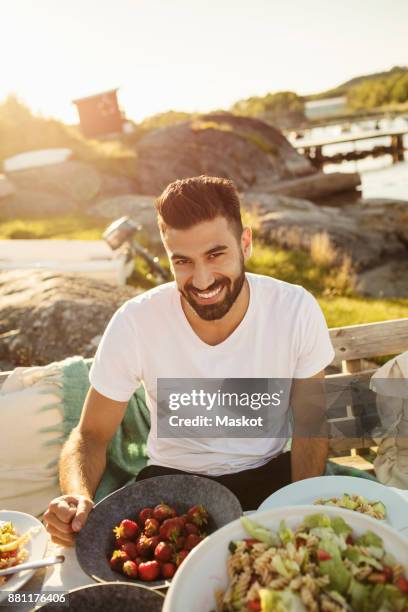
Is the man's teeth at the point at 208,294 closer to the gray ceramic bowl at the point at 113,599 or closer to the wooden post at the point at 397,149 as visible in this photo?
the gray ceramic bowl at the point at 113,599

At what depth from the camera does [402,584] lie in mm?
1043

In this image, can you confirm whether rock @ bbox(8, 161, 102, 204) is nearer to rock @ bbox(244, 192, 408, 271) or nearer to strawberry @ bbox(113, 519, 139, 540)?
rock @ bbox(244, 192, 408, 271)

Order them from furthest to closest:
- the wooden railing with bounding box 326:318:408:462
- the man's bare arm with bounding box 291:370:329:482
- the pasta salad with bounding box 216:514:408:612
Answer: the wooden railing with bounding box 326:318:408:462 → the man's bare arm with bounding box 291:370:329:482 → the pasta salad with bounding box 216:514:408:612

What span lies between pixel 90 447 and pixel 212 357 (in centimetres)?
63

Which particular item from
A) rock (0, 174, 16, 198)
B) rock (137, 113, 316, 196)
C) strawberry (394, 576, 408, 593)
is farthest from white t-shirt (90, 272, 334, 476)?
rock (137, 113, 316, 196)

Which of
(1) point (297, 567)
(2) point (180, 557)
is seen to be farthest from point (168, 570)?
(1) point (297, 567)

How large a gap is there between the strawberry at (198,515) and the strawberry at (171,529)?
0.15 feet

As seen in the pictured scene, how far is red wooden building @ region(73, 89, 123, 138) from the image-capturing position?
33906mm

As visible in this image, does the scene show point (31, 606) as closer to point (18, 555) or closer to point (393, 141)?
point (18, 555)

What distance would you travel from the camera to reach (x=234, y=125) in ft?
92.6

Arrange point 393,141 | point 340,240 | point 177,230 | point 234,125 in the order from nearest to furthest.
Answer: point 177,230 < point 340,240 < point 234,125 < point 393,141

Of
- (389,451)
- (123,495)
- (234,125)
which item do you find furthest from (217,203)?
(234,125)

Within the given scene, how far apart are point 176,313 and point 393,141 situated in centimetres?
4376

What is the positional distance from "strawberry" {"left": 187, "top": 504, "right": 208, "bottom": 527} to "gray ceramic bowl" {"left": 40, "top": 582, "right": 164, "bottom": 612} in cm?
34
